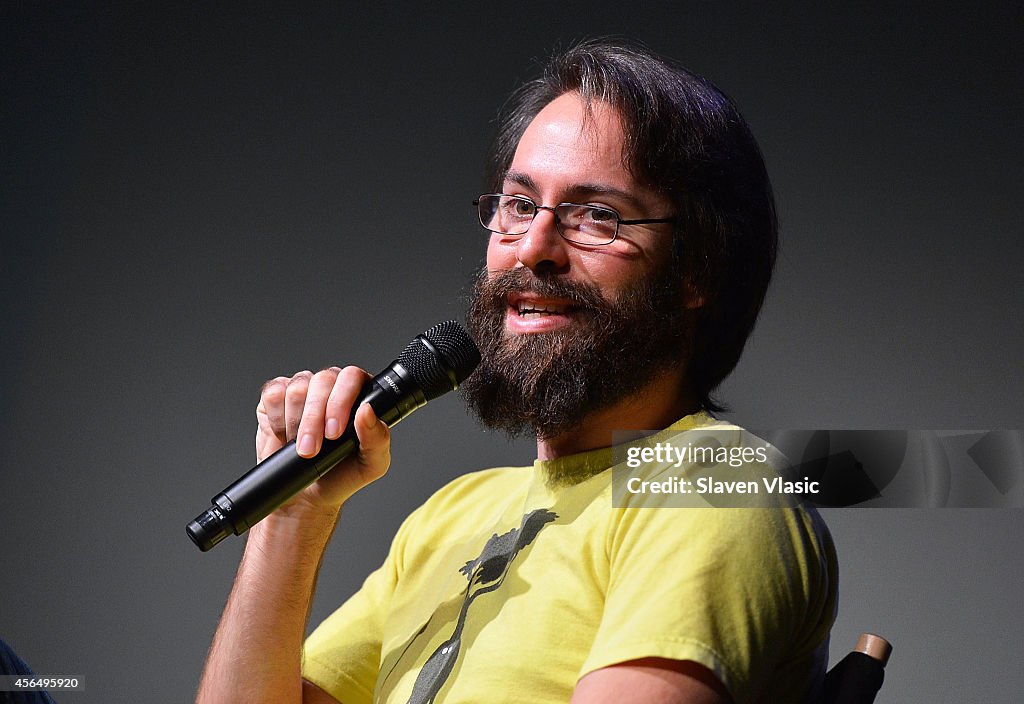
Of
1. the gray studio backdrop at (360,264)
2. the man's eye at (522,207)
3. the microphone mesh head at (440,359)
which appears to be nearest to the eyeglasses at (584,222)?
the man's eye at (522,207)

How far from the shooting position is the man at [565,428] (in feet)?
3.64

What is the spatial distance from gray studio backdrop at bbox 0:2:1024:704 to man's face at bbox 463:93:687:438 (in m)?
0.79

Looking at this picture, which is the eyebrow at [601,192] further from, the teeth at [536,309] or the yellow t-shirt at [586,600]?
the yellow t-shirt at [586,600]

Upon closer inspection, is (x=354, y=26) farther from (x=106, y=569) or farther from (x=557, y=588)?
(x=557, y=588)

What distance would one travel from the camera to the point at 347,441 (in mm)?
1238

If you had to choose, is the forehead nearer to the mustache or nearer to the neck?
the mustache

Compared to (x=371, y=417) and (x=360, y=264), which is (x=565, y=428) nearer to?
(x=371, y=417)

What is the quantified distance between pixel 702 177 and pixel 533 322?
30 cm

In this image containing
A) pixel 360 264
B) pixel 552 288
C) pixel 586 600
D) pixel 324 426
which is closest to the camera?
pixel 586 600

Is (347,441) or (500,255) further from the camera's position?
(500,255)

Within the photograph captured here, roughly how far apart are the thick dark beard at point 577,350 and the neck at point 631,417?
0.01 meters

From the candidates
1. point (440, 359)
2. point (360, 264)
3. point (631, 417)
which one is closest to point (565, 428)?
point (631, 417)

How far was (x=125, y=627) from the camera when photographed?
7.45 feet

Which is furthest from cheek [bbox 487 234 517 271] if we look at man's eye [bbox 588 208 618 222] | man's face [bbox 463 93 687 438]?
man's eye [bbox 588 208 618 222]
